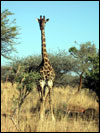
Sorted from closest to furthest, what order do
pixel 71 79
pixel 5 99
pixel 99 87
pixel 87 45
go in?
pixel 5 99
pixel 99 87
pixel 71 79
pixel 87 45

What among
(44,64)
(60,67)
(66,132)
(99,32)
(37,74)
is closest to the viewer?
(66,132)

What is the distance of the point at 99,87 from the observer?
29.3ft

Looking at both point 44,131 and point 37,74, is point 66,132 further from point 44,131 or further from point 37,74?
point 37,74

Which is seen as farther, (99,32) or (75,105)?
(75,105)

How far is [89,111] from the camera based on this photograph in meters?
9.19

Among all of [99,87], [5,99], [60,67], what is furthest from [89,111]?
[60,67]

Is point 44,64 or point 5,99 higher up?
point 44,64

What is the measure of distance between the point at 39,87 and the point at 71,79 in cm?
1173

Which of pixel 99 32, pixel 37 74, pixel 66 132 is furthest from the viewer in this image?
pixel 37 74

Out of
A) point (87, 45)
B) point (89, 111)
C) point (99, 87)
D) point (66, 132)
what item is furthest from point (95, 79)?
point (87, 45)

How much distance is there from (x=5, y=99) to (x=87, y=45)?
745 inches

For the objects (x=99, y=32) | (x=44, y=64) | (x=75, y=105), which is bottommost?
(x=75, y=105)

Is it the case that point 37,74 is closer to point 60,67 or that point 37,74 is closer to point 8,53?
point 8,53

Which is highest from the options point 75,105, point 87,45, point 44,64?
point 87,45
